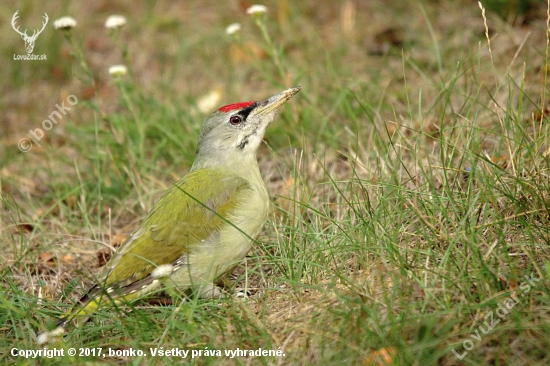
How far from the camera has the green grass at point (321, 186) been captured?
2.58 m

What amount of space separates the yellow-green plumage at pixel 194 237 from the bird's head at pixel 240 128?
0.05 feet

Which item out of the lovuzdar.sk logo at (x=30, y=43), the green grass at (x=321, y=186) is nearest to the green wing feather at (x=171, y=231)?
the green grass at (x=321, y=186)

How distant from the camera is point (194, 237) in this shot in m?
3.37

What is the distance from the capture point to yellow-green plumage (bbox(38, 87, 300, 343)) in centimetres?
321

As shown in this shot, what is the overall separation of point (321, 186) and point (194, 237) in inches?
41.1

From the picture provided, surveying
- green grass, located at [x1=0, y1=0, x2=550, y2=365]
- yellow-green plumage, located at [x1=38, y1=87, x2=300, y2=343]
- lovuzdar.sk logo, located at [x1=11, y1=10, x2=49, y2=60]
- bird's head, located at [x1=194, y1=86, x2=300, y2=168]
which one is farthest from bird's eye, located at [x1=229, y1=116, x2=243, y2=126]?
lovuzdar.sk logo, located at [x1=11, y1=10, x2=49, y2=60]

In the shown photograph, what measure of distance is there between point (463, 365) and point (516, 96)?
2676 mm

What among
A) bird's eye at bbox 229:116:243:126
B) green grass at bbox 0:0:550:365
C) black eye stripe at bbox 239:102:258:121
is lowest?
green grass at bbox 0:0:550:365

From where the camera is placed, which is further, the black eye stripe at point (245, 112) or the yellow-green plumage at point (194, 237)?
the black eye stripe at point (245, 112)

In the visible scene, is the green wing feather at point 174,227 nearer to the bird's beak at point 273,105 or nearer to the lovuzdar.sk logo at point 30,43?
the bird's beak at point 273,105

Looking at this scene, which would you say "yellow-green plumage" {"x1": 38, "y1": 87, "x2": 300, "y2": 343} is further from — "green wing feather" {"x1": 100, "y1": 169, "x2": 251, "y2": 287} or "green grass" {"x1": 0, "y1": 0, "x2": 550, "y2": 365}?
"green grass" {"x1": 0, "y1": 0, "x2": 550, "y2": 365}

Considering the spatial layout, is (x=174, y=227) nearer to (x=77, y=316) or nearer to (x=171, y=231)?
(x=171, y=231)

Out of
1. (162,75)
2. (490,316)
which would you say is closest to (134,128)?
(162,75)

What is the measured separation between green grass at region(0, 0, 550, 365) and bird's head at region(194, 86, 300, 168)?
0.21 m
